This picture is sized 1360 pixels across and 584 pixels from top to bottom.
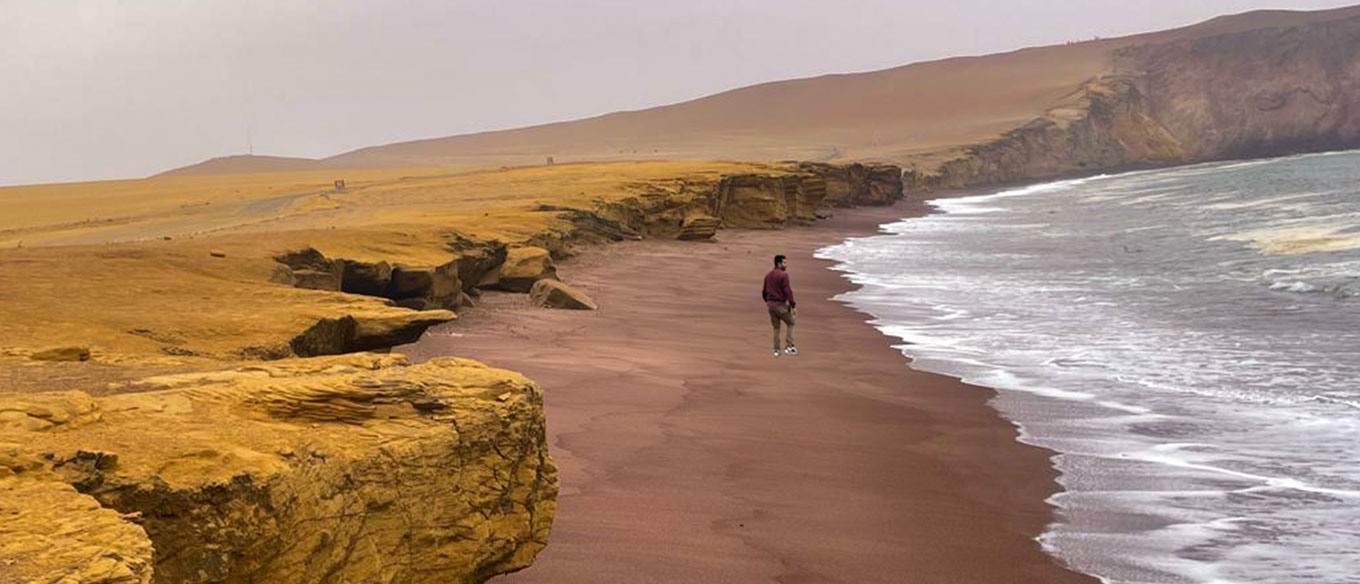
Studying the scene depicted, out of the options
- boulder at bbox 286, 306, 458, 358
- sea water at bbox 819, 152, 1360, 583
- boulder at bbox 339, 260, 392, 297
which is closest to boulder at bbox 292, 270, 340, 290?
boulder at bbox 339, 260, 392, 297

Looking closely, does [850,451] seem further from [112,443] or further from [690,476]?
[112,443]

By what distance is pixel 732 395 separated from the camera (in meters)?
10.6

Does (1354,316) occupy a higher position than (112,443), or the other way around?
(112,443)

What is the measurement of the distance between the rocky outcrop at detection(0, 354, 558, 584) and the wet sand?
1.88 feet

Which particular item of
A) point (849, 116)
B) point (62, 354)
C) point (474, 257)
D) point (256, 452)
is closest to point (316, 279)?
point (474, 257)

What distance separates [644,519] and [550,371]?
4150mm

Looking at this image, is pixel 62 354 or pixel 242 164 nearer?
pixel 62 354

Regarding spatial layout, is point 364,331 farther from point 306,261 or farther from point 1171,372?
point 1171,372

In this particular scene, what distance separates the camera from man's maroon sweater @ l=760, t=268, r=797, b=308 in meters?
14.0

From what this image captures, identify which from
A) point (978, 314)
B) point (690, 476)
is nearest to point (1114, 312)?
point (978, 314)

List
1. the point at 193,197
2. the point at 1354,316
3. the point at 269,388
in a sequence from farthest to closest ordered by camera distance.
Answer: the point at 193,197, the point at 1354,316, the point at 269,388

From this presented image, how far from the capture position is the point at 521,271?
1673cm

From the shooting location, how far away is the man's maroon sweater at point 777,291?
45.9 feet

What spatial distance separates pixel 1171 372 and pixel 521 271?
843 cm
